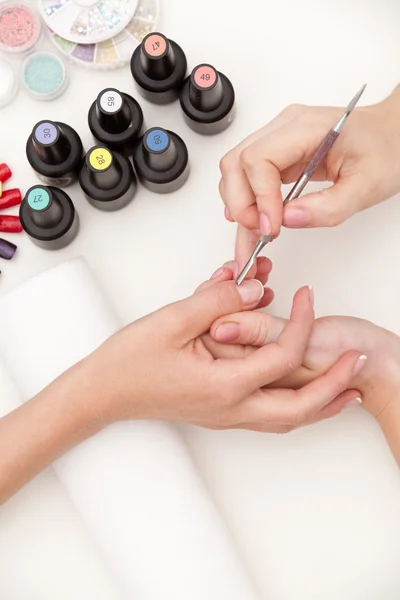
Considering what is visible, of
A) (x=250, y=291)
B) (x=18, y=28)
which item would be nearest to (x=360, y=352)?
(x=250, y=291)

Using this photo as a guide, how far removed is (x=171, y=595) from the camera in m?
0.72

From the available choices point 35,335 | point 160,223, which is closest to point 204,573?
point 35,335

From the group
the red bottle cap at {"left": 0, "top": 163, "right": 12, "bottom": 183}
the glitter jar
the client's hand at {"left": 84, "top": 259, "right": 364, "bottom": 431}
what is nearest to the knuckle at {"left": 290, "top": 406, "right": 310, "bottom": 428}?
→ the client's hand at {"left": 84, "top": 259, "right": 364, "bottom": 431}

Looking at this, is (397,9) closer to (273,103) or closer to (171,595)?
(273,103)

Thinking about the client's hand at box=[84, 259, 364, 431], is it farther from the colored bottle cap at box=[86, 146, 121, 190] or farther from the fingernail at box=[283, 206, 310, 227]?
the colored bottle cap at box=[86, 146, 121, 190]

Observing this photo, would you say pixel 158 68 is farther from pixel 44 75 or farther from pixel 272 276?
pixel 272 276

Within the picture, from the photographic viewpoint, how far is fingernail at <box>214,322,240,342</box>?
2.39 feet

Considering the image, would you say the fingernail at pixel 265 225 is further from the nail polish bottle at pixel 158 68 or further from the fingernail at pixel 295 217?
the nail polish bottle at pixel 158 68

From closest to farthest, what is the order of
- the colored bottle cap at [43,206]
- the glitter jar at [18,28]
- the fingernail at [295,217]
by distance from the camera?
the fingernail at [295,217] → the colored bottle cap at [43,206] → the glitter jar at [18,28]

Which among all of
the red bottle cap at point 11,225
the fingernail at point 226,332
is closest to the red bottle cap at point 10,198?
the red bottle cap at point 11,225

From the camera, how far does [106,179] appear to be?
2.76 feet

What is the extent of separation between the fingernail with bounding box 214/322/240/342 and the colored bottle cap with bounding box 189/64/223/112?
11.5 inches

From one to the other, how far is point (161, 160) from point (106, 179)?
70mm

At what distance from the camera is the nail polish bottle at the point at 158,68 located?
84cm
